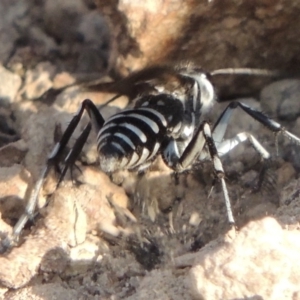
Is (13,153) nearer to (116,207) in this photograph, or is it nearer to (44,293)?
(116,207)

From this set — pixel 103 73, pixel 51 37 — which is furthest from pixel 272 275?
pixel 51 37

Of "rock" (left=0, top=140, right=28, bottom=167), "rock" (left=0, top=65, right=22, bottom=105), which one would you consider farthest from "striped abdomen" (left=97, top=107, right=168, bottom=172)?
"rock" (left=0, top=65, right=22, bottom=105)

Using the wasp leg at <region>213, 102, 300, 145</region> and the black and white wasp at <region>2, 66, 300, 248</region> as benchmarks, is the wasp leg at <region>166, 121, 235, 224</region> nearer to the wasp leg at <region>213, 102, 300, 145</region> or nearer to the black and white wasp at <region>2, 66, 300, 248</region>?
the black and white wasp at <region>2, 66, 300, 248</region>

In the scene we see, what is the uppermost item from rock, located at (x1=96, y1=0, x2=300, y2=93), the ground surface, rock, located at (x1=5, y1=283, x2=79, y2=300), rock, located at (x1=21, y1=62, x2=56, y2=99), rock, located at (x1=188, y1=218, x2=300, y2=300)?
rock, located at (x1=21, y1=62, x2=56, y2=99)

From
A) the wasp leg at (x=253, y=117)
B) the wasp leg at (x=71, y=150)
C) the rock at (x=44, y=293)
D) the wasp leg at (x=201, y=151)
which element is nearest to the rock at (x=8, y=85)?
the wasp leg at (x=71, y=150)

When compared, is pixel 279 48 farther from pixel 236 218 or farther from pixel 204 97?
pixel 236 218

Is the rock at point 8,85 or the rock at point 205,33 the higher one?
the rock at point 8,85

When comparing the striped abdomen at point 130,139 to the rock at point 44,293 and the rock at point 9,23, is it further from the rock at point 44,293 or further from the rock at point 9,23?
the rock at point 9,23
